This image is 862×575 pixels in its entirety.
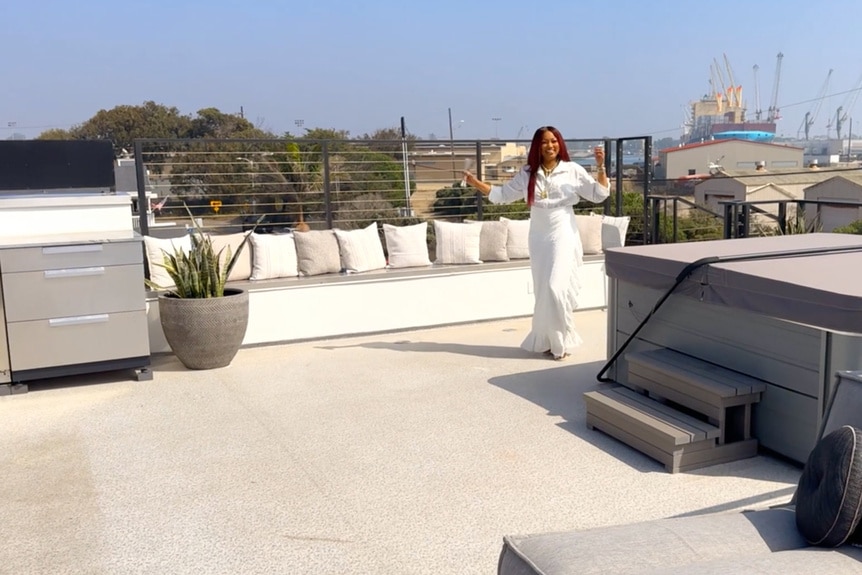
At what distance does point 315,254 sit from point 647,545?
191 inches

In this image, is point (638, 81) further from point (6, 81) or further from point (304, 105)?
point (6, 81)

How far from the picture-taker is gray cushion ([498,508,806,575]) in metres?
1.82

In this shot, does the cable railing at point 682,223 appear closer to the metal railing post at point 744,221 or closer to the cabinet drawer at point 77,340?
the metal railing post at point 744,221

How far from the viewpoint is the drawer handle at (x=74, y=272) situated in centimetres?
489

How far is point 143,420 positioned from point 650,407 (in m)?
2.76

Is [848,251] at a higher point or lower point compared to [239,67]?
lower

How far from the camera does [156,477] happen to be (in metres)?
3.61

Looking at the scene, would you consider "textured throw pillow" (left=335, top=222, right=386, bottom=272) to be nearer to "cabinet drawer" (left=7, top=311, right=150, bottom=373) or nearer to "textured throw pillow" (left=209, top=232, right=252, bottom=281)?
"textured throw pillow" (left=209, top=232, right=252, bottom=281)

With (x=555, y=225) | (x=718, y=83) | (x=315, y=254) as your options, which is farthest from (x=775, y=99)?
(x=555, y=225)

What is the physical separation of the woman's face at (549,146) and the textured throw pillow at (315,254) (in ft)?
6.64

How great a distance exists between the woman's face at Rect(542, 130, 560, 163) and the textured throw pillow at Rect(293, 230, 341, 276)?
79.7 inches

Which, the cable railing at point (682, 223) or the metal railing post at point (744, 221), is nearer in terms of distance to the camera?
the metal railing post at point (744, 221)

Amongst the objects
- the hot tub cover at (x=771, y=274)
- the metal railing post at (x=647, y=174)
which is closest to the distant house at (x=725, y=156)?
the metal railing post at (x=647, y=174)

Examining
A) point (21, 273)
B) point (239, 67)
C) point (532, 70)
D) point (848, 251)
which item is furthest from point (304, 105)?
point (848, 251)
